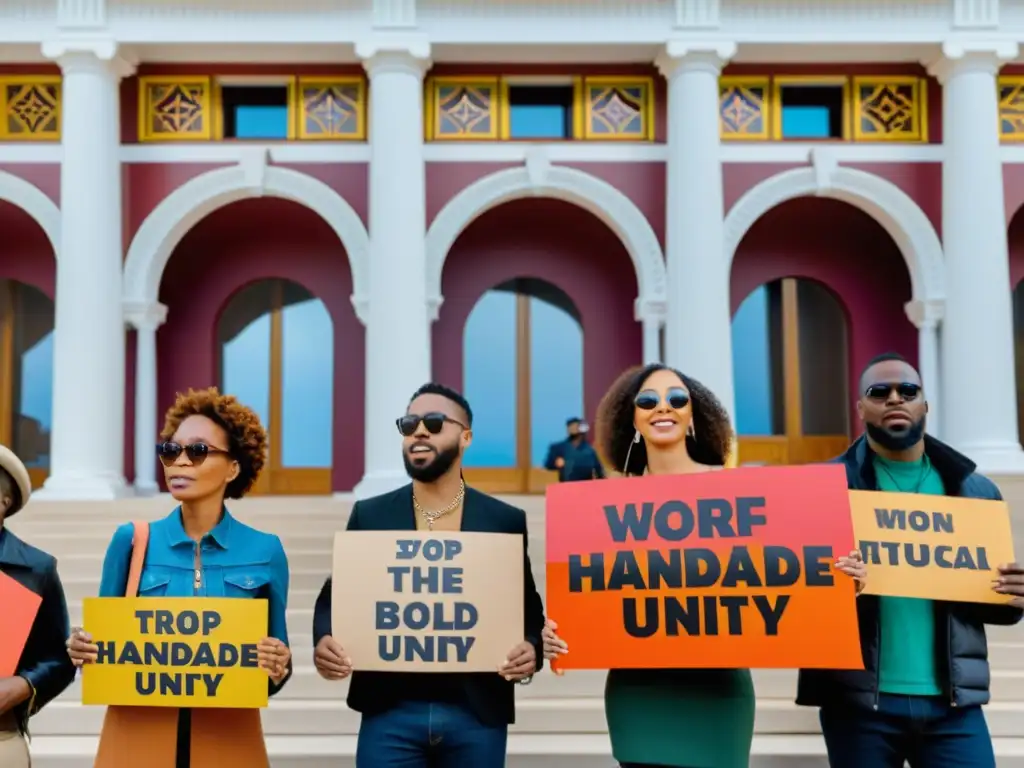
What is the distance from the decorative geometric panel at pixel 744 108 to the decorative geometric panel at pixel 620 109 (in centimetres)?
101

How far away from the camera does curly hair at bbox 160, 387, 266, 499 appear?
132 inches

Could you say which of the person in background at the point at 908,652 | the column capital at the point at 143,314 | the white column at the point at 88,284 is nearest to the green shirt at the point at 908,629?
the person in background at the point at 908,652

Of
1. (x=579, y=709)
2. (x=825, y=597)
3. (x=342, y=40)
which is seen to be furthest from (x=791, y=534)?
(x=342, y=40)

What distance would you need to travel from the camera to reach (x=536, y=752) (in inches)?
219

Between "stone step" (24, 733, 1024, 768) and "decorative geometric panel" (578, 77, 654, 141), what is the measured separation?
953 cm

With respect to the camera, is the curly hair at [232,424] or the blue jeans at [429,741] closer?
the blue jeans at [429,741]

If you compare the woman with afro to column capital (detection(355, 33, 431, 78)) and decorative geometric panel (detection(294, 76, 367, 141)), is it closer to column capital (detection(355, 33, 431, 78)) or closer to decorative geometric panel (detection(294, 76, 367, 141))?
column capital (detection(355, 33, 431, 78))

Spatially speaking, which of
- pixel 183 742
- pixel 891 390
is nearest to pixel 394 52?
pixel 891 390

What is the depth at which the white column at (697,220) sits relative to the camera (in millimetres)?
12516

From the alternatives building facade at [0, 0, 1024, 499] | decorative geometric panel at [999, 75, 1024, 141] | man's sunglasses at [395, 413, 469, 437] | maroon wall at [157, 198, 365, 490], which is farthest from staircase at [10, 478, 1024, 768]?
decorative geometric panel at [999, 75, 1024, 141]

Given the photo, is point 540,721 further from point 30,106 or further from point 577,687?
point 30,106

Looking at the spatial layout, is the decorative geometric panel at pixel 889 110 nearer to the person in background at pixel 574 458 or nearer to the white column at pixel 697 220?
the white column at pixel 697 220

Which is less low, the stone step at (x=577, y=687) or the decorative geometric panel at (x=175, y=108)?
the decorative geometric panel at (x=175, y=108)

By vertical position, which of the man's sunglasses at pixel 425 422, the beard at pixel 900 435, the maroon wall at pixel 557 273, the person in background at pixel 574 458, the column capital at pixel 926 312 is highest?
the maroon wall at pixel 557 273
